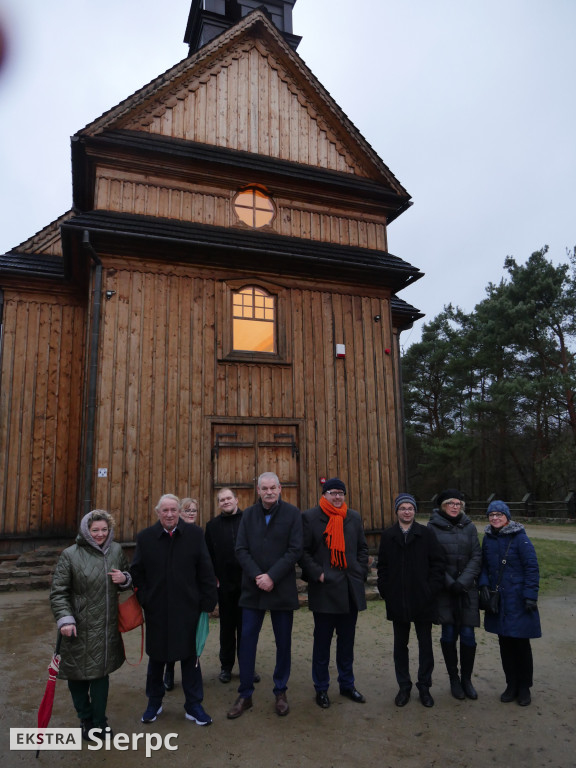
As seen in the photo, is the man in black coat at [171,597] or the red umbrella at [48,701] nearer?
the red umbrella at [48,701]

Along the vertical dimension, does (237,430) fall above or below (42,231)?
below

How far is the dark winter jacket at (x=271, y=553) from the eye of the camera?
4652mm

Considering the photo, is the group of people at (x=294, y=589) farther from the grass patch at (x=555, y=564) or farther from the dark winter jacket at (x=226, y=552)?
the grass patch at (x=555, y=564)

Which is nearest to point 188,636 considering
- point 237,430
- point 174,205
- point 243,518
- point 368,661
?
point 243,518

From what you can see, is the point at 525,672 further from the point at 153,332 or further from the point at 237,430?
the point at 153,332

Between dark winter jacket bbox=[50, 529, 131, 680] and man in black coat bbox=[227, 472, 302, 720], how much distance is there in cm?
103

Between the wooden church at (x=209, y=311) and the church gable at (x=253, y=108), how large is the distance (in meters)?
0.04

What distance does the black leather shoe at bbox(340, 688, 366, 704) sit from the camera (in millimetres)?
4695

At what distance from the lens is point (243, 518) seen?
16.1 feet

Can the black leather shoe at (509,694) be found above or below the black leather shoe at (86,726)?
below

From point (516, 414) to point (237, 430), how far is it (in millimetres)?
22440

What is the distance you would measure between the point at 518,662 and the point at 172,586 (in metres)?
2.93

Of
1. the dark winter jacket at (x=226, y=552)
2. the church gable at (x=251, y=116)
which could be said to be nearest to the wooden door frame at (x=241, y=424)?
the dark winter jacket at (x=226, y=552)

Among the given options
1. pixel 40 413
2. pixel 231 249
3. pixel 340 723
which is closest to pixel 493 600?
pixel 340 723
